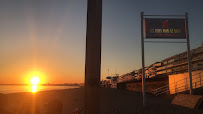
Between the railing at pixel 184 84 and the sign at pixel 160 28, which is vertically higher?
the sign at pixel 160 28

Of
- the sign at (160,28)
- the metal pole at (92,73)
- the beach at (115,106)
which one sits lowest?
the beach at (115,106)

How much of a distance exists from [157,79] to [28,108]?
2119 cm

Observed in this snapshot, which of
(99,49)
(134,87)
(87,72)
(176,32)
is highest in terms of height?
(176,32)

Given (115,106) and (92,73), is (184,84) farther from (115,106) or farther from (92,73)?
(92,73)

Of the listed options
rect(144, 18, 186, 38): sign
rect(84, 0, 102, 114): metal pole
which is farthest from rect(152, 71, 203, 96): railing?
rect(84, 0, 102, 114): metal pole

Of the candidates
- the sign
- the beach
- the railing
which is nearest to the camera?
the beach

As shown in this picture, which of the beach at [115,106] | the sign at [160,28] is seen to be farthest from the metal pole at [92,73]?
the sign at [160,28]

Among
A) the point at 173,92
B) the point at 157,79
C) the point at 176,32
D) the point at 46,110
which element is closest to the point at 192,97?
the point at 176,32

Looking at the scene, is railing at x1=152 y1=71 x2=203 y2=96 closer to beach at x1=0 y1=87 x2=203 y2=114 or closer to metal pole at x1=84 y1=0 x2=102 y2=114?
beach at x1=0 y1=87 x2=203 y2=114

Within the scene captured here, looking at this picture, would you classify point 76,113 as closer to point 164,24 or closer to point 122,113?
point 122,113

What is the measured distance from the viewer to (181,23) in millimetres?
11484

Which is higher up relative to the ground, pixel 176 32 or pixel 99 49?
pixel 176 32

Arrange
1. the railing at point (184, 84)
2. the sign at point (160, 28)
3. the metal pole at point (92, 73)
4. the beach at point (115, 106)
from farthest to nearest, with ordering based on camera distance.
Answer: the railing at point (184, 84)
the sign at point (160, 28)
the beach at point (115, 106)
the metal pole at point (92, 73)

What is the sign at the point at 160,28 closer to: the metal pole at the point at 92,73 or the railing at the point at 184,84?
the railing at the point at 184,84
